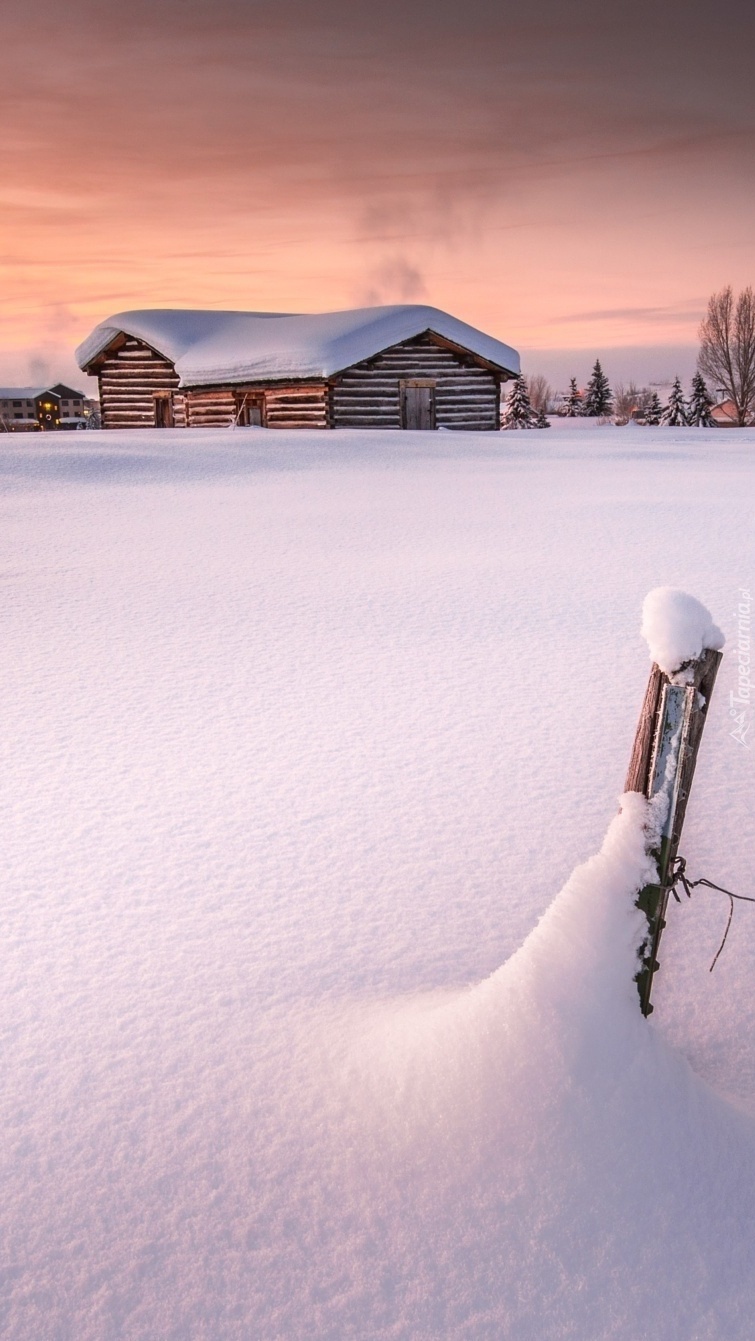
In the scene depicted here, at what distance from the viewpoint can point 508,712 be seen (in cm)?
623

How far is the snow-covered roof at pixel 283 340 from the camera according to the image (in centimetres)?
2384

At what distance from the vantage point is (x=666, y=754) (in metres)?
2.62

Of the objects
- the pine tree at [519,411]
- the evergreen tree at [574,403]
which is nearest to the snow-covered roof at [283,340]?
the pine tree at [519,411]

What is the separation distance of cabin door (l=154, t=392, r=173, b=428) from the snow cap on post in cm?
2880

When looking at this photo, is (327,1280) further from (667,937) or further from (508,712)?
(508,712)

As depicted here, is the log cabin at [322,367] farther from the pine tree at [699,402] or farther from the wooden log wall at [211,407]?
the pine tree at [699,402]

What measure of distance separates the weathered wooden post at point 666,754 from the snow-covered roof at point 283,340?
21.9 m

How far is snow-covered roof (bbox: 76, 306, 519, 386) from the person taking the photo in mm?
23844

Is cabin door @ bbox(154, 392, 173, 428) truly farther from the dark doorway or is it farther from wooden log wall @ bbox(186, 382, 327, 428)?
the dark doorway

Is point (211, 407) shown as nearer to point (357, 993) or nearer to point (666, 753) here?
point (357, 993)

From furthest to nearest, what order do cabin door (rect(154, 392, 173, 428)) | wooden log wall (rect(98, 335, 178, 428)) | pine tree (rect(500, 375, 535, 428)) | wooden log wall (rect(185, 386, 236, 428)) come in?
pine tree (rect(500, 375, 535, 428))
cabin door (rect(154, 392, 173, 428))
wooden log wall (rect(98, 335, 178, 428))
wooden log wall (rect(185, 386, 236, 428))

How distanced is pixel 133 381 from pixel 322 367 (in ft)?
28.7

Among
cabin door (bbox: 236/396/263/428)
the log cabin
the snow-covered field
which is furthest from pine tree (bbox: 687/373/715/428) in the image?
the snow-covered field

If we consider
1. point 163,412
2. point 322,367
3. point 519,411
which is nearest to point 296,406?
point 322,367
